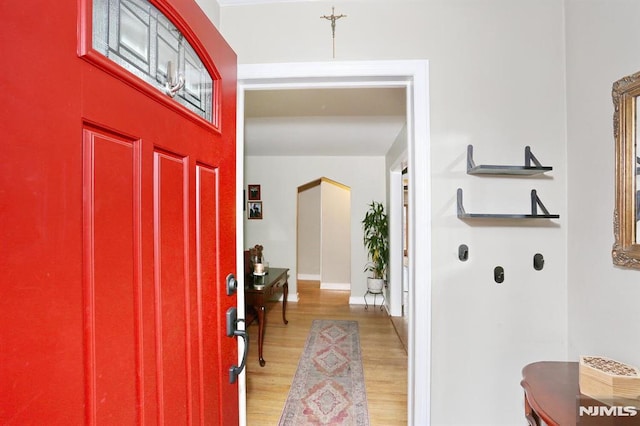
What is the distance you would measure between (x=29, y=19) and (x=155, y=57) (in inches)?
14.3

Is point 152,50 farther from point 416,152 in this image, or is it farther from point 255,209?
point 255,209

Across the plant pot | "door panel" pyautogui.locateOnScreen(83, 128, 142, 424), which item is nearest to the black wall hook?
"door panel" pyautogui.locateOnScreen(83, 128, 142, 424)

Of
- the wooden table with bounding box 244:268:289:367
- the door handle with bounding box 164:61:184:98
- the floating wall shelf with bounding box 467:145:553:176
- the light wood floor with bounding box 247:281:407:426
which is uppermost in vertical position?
the door handle with bounding box 164:61:184:98

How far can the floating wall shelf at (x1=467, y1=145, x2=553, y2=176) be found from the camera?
1239mm

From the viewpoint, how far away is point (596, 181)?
3.82 ft

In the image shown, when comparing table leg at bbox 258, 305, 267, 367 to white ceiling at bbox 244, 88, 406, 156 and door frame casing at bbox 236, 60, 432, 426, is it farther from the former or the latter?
white ceiling at bbox 244, 88, 406, 156

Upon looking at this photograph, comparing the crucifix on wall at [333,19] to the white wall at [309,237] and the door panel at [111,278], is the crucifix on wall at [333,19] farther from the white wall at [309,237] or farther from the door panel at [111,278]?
the white wall at [309,237]

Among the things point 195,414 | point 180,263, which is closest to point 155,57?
point 180,263

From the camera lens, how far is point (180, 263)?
2.67 ft

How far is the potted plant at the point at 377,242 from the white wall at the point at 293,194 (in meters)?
0.20

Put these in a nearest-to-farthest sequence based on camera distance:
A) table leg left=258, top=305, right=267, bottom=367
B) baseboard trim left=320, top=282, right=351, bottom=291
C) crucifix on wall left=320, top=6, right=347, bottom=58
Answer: crucifix on wall left=320, top=6, right=347, bottom=58, table leg left=258, top=305, right=267, bottom=367, baseboard trim left=320, top=282, right=351, bottom=291

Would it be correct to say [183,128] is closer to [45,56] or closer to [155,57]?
[155,57]

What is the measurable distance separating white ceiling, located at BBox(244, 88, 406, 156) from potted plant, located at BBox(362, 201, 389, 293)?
972mm

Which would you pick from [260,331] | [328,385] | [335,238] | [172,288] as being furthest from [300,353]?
[335,238]
